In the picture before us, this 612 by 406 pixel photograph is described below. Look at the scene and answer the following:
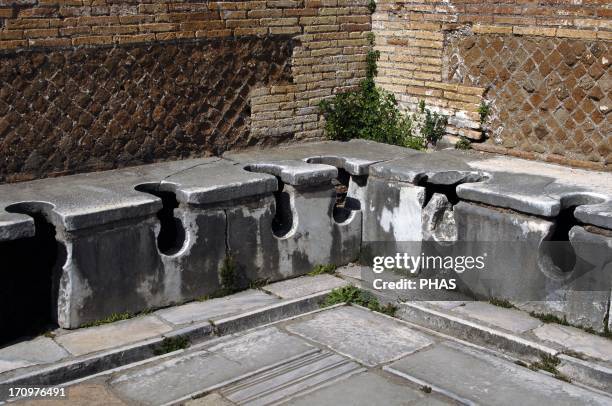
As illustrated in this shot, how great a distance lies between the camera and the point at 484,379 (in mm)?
4852

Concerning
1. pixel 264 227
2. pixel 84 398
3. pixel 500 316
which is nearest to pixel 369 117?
pixel 264 227

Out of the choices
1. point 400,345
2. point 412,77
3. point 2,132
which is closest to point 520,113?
point 412,77

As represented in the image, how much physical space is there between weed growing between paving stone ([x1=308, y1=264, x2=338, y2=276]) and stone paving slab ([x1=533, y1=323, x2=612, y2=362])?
192 centimetres

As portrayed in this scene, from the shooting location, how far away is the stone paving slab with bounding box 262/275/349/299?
6.16 meters

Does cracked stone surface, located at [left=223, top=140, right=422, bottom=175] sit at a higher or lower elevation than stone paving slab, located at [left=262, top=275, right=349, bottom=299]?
higher

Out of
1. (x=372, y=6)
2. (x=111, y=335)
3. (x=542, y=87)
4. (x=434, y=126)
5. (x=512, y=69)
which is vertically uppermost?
(x=372, y=6)

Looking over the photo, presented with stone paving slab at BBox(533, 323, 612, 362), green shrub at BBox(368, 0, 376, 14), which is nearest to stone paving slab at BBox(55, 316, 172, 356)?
stone paving slab at BBox(533, 323, 612, 362)

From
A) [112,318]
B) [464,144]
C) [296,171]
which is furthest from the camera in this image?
[464,144]

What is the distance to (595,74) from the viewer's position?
6527 mm

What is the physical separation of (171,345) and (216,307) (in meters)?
0.65

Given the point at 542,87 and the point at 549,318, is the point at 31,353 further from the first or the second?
the point at 542,87

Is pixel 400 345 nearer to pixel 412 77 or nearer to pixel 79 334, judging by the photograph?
pixel 79 334

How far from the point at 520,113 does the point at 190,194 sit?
3299 millimetres

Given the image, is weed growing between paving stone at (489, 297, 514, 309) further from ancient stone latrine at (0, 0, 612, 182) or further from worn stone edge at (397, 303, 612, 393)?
ancient stone latrine at (0, 0, 612, 182)
